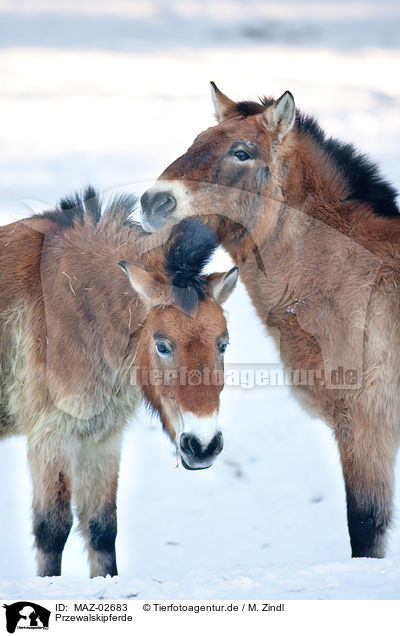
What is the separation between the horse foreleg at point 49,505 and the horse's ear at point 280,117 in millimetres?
2483

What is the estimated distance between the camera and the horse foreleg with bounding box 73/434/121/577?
5.56 meters

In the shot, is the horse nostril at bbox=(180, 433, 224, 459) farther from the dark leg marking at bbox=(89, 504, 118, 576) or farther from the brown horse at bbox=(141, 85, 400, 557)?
the dark leg marking at bbox=(89, 504, 118, 576)

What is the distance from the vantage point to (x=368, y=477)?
5.15 m

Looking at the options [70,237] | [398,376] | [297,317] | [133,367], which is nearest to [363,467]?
[398,376]

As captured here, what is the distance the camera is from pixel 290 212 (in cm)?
544

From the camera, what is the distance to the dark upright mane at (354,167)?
550 cm

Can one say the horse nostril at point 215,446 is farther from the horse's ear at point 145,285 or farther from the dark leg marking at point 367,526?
the dark leg marking at point 367,526

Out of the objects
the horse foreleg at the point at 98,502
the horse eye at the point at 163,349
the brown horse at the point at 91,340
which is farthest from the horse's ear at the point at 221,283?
the horse foreleg at the point at 98,502

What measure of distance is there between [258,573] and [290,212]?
2251mm

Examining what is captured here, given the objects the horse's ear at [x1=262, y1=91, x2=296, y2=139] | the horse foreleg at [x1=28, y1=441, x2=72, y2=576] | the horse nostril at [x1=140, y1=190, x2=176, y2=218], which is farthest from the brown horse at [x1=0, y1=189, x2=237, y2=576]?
the horse's ear at [x1=262, y1=91, x2=296, y2=139]

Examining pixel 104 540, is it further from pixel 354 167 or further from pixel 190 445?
pixel 354 167

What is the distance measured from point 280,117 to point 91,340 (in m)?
1.89

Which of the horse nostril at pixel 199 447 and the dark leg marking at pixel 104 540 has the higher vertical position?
the horse nostril at pixel 199 447
